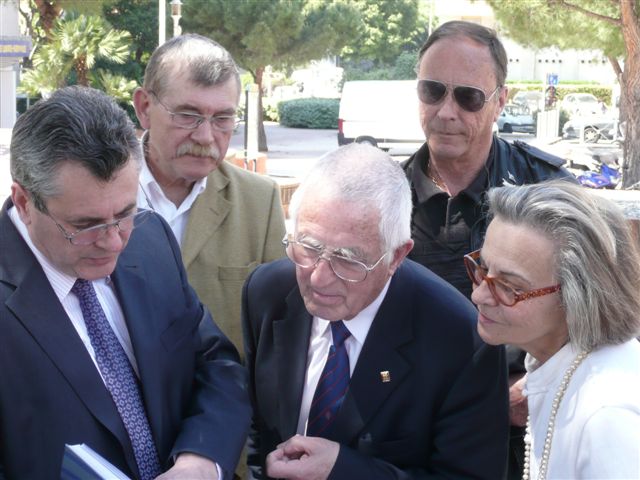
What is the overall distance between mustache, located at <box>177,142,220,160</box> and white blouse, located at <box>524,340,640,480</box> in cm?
147

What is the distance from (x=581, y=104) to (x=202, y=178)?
3918 cm

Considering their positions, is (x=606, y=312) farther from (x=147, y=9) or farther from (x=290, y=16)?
(x=147, y=9)

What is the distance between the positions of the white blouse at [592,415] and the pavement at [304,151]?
10.3 feet

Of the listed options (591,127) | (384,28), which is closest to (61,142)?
(591,127)

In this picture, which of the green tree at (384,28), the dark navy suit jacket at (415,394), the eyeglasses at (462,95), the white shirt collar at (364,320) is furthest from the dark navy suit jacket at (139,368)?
the green tree at (384,28)

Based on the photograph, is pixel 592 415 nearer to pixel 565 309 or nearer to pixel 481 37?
pixel 565 309

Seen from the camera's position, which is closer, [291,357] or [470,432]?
[470,432]

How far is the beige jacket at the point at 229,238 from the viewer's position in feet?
10.7

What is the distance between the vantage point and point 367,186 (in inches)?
95.1

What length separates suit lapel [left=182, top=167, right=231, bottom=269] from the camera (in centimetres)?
326

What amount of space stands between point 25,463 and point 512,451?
65.6 inches

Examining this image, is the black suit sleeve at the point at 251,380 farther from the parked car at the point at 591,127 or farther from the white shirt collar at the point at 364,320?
the parked car at the point at 591,127

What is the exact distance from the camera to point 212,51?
3.28 metres

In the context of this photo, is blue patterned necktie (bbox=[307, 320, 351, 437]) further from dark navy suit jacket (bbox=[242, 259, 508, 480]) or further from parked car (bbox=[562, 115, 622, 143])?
parked car (bbox=[562, 115, 622, 143])
